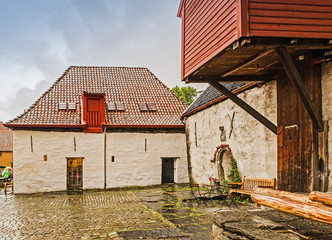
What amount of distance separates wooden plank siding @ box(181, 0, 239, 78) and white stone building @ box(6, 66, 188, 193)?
7505 millimetres

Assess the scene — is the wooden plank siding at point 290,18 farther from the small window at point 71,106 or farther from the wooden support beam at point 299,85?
the small window at point 71,106

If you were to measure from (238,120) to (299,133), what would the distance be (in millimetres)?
3622

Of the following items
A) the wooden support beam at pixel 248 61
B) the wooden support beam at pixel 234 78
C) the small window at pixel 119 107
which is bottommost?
the small window at pixel 119 107

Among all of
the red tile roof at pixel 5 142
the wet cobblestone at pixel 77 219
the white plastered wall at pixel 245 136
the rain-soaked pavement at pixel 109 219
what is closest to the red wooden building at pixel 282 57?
the white plastered wall at pixel 245 136

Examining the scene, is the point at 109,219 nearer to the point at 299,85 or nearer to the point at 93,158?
the point at 299,85

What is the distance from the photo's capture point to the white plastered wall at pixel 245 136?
768 centimetres

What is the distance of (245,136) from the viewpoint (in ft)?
29.6

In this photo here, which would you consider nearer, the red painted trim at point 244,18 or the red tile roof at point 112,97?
the red painted trim at point 244,18

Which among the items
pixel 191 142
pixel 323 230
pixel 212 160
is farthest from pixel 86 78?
pixel 323 230

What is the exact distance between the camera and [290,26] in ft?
16.3

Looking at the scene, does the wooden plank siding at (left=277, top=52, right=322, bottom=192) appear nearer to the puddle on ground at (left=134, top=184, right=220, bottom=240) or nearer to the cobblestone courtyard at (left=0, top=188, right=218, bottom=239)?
the puddle on ground at (left=134, top=184, right=220, bottom=240)

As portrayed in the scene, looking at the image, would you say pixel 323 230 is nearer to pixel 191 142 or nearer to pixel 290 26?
pixel 290 26

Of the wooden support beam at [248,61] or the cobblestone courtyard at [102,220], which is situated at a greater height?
the wooden support beam at [248,61]

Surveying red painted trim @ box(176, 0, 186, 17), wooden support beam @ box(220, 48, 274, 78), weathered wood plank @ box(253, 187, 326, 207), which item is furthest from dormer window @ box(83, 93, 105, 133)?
weathered wood plank @ box(253, 187, 326, 207)
